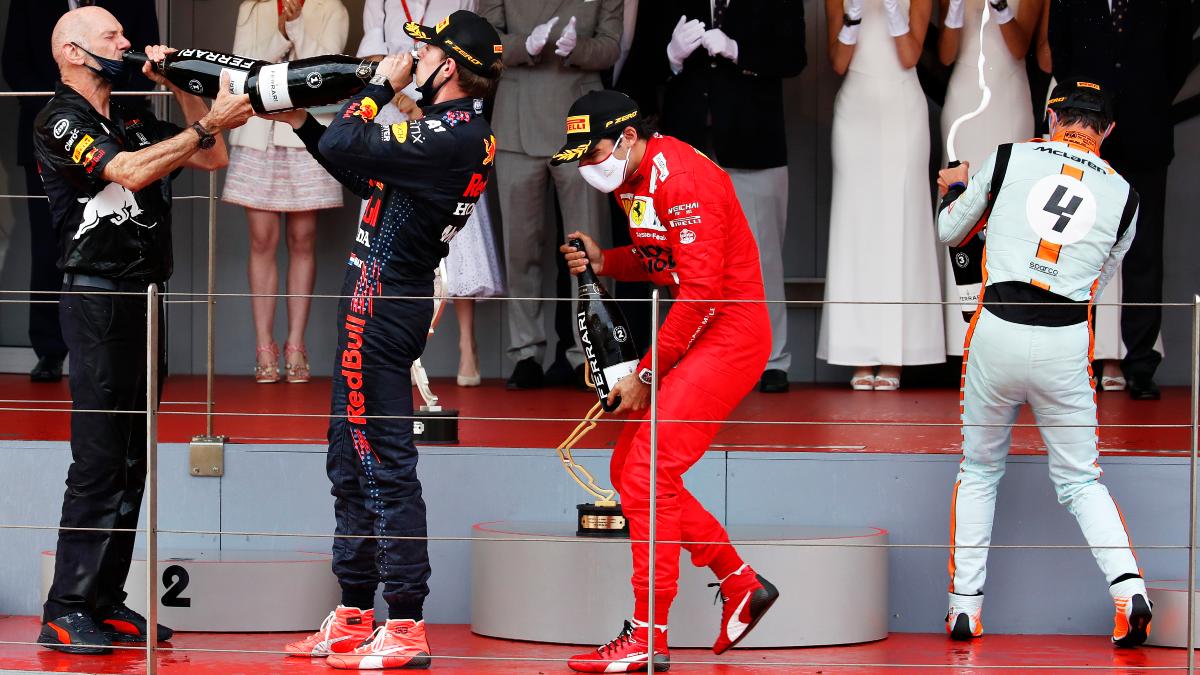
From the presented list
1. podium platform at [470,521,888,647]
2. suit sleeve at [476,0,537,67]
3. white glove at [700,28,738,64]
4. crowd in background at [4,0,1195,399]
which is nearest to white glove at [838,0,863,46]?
crowd in background at [4,0,1195,399]

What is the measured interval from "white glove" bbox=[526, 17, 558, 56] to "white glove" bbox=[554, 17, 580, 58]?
0.17 feet

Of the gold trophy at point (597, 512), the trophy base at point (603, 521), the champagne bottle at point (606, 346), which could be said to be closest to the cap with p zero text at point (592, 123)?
the champagne bottle at point (606, 346)

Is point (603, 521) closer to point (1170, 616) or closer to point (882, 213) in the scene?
point (1170, 616)

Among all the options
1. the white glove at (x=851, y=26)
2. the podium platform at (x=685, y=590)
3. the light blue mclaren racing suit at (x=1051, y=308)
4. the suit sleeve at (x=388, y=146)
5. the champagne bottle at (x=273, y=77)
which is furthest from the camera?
the white glove at (x=851, y=26)

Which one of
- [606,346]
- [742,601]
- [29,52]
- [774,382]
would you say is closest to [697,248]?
[606,346]

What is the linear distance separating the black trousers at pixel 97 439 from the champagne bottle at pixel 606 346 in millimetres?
1121

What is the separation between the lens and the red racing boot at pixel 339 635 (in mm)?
3725

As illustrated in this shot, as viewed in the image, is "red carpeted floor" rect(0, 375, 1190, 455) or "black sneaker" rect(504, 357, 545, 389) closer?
"red carpeted floor" rect(0, 375, 1190, 455)

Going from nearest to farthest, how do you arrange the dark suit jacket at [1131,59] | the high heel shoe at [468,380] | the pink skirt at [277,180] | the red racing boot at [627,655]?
the red racing boot at [627,655] < the dark suit jacket at [1131,59] < the pink skirt at [277,180] < the high heel shoe at [468,380]

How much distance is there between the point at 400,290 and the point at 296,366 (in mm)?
2458

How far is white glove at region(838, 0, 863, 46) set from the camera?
18.5 feet

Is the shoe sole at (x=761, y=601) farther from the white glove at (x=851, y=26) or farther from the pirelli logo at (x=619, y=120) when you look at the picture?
the white glove at (x=851, y=26)

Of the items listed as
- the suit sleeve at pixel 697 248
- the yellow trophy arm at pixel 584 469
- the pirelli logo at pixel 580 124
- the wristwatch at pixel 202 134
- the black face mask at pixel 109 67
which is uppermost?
Answer: the black face mask at pixel 109 67

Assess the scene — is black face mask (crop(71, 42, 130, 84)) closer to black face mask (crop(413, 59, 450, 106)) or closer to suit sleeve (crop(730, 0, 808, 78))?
black face mask (crop(413, 59, 450, 106))
